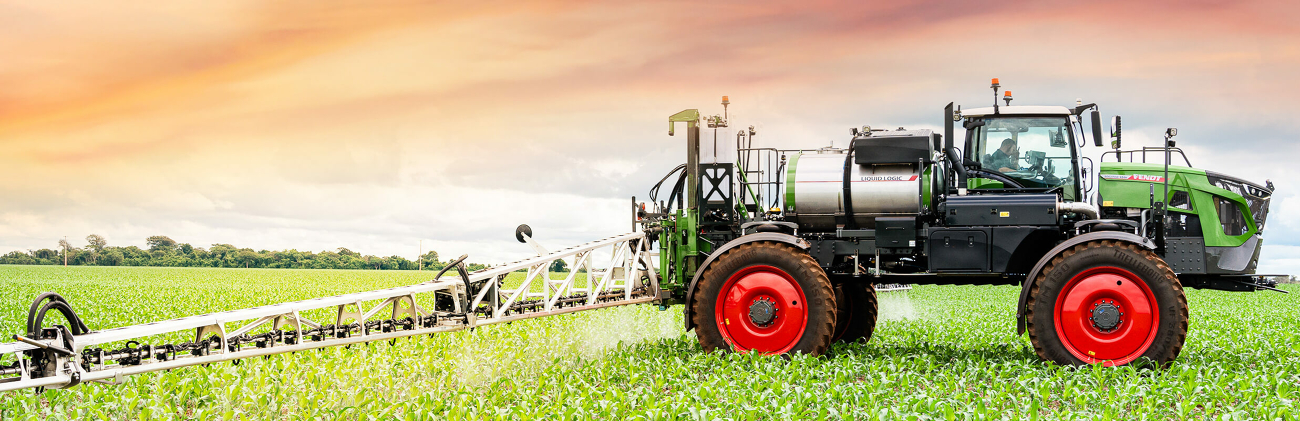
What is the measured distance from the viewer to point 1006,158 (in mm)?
10352

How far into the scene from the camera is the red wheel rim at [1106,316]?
912 centimetres

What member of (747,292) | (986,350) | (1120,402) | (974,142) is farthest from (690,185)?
(1120,402)

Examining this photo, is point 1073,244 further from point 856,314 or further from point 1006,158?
point 856,314

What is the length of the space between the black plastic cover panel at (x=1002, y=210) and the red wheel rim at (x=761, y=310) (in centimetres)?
210

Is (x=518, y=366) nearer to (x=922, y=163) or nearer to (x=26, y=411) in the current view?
(x=26, y=411)

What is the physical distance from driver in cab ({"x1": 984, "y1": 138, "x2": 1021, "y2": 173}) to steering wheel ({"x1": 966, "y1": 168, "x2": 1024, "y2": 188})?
0.28ft

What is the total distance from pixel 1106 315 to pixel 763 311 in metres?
3.75

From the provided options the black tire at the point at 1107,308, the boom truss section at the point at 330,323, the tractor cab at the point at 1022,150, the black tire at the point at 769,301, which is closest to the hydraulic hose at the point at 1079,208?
the tractor cab at the point at 1022,150

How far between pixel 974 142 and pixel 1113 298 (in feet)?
7.98

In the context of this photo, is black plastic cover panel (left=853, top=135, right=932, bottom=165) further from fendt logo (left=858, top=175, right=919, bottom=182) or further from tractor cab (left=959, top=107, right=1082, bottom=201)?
tractor cab (left=959, top=107, right=1082, bottom=201)

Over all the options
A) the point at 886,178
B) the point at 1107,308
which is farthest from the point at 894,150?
the point at 1107,308

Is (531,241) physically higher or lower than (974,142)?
lower

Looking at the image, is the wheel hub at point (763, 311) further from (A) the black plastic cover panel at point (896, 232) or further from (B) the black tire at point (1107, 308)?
(B) the black tire at point (1107, 308)

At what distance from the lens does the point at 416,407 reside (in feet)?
23.7
